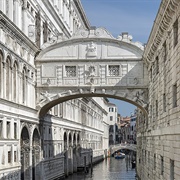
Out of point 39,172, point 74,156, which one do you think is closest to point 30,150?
point 39,172

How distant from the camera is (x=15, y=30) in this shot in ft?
70.1

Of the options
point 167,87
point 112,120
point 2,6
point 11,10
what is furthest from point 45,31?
point 112,120

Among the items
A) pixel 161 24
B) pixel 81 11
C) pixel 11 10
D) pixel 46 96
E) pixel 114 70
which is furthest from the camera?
pixel 81 11

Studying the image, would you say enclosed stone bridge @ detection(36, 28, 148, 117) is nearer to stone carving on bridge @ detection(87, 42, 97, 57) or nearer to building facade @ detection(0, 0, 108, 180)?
stone carving on bridge @ detection(87, 42, 97, 57)

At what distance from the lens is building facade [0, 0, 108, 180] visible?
20.6 metres

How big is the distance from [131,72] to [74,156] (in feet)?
62.4

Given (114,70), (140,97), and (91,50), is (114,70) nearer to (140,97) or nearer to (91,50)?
A: (91,50)

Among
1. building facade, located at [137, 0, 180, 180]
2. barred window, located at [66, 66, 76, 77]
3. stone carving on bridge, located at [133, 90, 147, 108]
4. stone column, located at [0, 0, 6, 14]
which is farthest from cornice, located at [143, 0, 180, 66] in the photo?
stone column, located at [0, 0, 6, 14]

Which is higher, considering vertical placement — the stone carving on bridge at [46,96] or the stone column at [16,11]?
the stone column at [16,11]

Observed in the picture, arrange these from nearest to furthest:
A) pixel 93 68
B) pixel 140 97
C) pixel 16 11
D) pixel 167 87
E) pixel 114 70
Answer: pixel 167 87, pixel 16 11, pixel 140 97, pixel 93 68, pixel 114 70

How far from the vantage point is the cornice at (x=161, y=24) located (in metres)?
14.3

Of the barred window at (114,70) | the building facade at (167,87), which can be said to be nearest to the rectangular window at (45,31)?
the barred window at (114,70)

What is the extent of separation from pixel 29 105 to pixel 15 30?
4.51 meters

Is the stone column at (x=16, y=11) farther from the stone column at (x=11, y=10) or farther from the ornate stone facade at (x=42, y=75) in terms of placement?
the stone column at (x=11, y=10)
